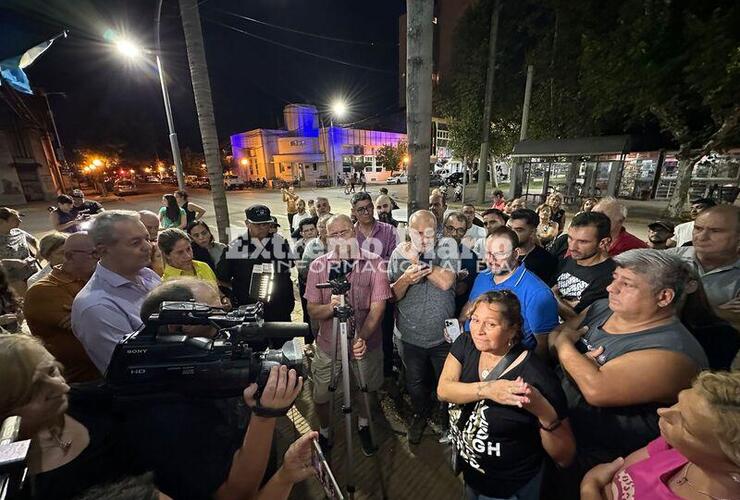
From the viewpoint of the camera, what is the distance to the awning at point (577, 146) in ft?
46.1

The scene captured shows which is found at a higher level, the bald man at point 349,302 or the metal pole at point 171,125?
the metal pole at point 171,125

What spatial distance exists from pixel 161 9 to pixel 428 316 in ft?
28.7

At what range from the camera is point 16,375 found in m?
1.04

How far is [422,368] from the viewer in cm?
306

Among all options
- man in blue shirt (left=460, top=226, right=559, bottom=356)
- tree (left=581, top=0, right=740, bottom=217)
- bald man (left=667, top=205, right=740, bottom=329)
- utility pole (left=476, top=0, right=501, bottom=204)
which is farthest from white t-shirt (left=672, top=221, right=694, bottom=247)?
utility pole (left=476, top=0, right=501, bottom=204)

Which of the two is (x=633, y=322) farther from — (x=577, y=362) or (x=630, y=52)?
(x=630, y=52)

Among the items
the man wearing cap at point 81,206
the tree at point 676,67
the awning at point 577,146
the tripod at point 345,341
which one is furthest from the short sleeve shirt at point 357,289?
the awning at point 577,146

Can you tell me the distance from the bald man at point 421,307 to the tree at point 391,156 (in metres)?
50.6

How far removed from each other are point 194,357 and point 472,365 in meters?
1.58

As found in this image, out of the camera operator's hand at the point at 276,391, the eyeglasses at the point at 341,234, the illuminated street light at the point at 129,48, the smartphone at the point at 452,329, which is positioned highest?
the illuminated street light at the point at 129,48

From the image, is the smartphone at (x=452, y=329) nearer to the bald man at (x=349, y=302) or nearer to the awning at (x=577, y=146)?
the bald man at (x=349, y=302)

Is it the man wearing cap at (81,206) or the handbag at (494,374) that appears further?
the man wearing cap at (81,206)

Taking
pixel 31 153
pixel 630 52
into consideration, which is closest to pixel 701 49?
pixel 630 52

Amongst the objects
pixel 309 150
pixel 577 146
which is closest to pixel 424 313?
pixel 577 146
